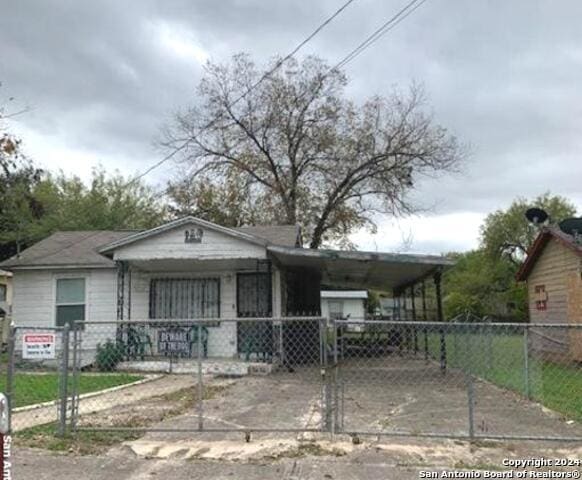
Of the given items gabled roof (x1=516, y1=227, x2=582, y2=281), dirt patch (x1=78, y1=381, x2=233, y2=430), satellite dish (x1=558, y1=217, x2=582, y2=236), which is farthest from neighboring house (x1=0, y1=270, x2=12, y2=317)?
satellite dish (x1=558, y1=217, x2=582, y2=236)

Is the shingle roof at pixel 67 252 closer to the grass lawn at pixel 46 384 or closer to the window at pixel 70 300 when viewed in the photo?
the window at pixel 70 300

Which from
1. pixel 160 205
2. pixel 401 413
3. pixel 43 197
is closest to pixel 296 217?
pixel 160 205

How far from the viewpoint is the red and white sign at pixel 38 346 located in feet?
23.8

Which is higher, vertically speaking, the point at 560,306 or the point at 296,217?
the point at 296,217

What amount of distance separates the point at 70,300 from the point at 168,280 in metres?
2.87

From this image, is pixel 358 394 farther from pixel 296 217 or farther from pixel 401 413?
pixel 296 217

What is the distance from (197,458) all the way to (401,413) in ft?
11.5

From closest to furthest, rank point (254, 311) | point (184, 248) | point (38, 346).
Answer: point (38, 346), point (184, 248), point (254, 311)

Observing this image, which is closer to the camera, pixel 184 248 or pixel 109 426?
pixel 109 426

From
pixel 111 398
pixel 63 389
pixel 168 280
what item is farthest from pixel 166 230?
pixel 63 389

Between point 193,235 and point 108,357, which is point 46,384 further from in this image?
point 193,235

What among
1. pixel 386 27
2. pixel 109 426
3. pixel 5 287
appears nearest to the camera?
pixel 109 426

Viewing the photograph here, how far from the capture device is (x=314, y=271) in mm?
20141

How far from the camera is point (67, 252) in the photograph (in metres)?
17.7
